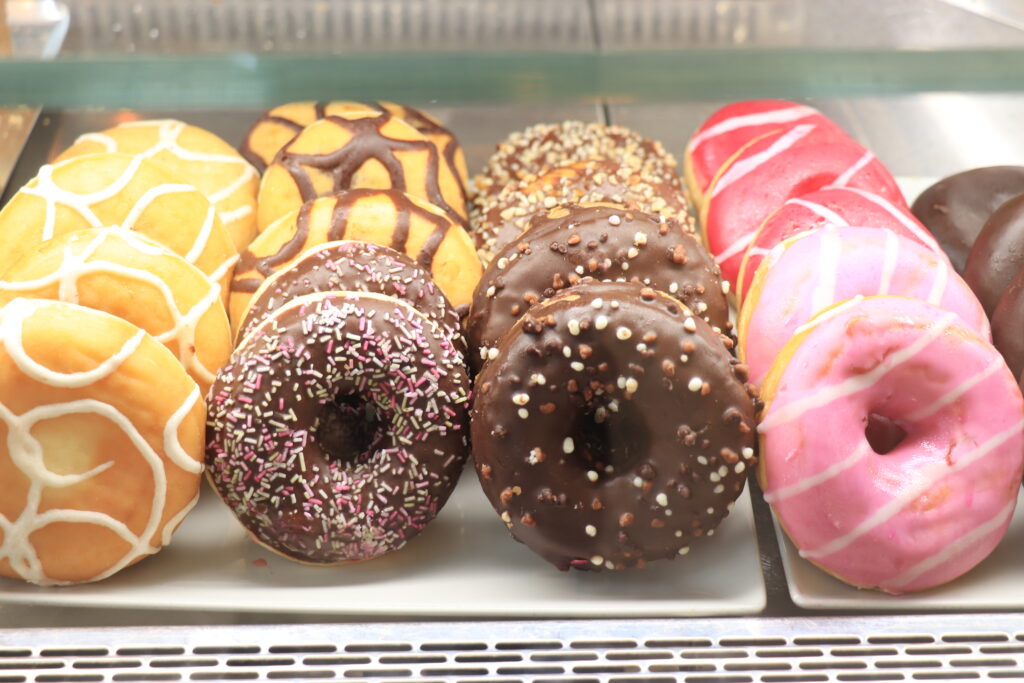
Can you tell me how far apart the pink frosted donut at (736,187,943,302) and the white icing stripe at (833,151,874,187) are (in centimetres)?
13

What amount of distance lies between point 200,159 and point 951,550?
5.18ft

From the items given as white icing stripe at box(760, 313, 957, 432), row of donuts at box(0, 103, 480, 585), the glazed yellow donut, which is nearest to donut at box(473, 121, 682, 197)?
row of donuts at box(0, 103, 480, 585)

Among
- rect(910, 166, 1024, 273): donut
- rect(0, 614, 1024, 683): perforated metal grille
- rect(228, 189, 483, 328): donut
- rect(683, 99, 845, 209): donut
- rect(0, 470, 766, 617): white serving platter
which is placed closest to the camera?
rect(0, 614, 1024, 683): perforated metal grille

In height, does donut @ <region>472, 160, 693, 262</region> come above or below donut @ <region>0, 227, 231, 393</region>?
below

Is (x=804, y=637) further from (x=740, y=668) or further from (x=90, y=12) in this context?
(x=90, y=12)

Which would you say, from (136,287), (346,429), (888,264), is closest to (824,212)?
(888,264)

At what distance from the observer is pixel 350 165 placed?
2025 mm

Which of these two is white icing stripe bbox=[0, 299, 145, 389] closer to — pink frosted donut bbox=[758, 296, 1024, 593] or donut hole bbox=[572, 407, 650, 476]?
donut hole bbox=[572, 407, 650, 476]

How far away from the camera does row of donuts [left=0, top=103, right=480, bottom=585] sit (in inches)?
54.8

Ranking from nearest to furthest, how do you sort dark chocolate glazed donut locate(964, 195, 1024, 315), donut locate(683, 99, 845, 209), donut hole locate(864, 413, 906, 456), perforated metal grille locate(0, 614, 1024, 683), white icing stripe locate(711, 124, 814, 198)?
perforated metal grille locate(0, 614, 1024, 683)
donut hole locate(864, 413, 906, 456)
dark chocolate glazed donut locate(964, 195, 1024, 315)
white icing stripe locate(711, 124, 814, 198)
donut locate(683, 99, 845, 209)

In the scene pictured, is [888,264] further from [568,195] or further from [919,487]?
[568,195]

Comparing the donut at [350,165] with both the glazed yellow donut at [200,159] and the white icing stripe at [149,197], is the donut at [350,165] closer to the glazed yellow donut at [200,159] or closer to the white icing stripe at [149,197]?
the glazed yellow donut at [200,159]

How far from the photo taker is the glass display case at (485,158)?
1.24 m

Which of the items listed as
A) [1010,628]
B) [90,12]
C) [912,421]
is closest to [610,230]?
[912,421]
